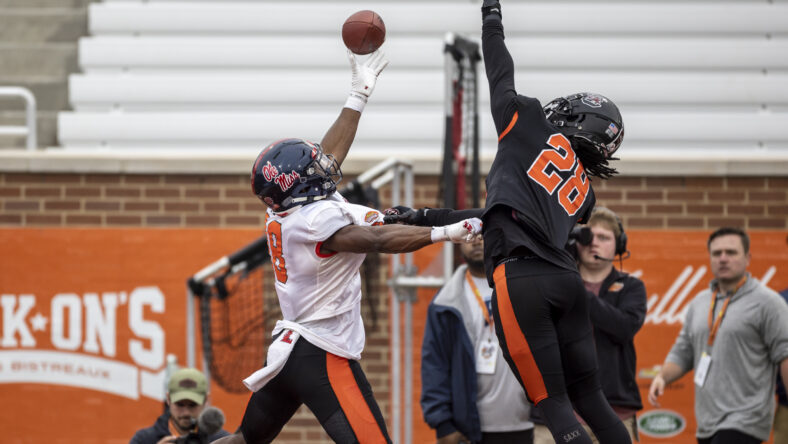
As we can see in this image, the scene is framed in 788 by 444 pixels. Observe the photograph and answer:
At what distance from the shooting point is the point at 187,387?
20.3ft

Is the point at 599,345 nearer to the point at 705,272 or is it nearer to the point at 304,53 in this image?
the point at 705,272

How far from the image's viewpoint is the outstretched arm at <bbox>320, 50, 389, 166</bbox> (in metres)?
5.71

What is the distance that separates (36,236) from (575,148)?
509 centimetres

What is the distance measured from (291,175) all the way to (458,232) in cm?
82

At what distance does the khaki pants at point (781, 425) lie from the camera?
6914 millimetres

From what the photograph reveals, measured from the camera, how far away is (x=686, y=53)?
9.71 m

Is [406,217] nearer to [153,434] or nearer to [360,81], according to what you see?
[360,81]

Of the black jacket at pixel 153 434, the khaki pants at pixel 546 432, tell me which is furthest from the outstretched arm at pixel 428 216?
the black jacket at pixel 153 434

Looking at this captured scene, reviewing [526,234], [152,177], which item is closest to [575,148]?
[526,234]

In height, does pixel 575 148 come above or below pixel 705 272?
above

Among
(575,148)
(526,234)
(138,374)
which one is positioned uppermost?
(575,148)

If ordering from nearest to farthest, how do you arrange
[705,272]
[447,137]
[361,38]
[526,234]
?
[526,234] < [361,38] < [447,137] < [705,272]

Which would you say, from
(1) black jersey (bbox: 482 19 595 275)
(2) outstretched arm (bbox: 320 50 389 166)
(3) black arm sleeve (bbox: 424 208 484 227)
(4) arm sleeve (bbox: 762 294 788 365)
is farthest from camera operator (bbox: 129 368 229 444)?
(4) arm sleeve (bbox: 762 294 788 365)

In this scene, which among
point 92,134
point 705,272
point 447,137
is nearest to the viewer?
point 447,137
